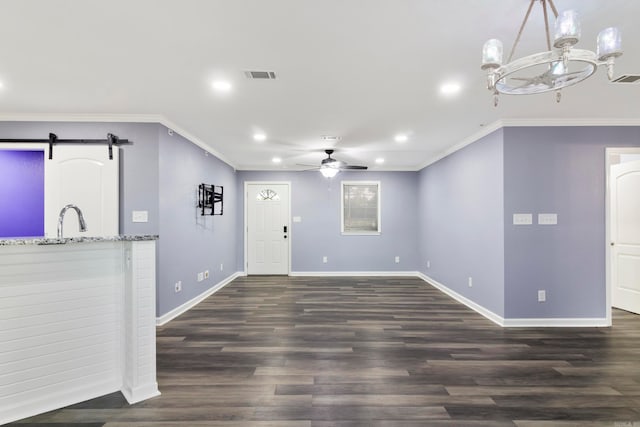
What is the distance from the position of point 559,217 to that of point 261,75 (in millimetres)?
3783

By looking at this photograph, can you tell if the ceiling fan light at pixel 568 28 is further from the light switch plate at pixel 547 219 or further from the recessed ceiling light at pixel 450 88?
the light switch plate at pixel 547 219

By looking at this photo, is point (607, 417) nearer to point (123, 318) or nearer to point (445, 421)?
point (445, 421)

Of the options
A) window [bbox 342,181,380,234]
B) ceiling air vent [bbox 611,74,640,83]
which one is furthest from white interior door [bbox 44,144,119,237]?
ceiling air vent [bbox 611,74,640,83]

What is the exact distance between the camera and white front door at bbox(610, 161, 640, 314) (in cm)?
407

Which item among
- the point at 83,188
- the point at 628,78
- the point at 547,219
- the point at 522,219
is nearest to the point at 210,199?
the point at 83,188

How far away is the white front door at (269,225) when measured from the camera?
6867 millimetres

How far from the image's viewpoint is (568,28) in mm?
1332

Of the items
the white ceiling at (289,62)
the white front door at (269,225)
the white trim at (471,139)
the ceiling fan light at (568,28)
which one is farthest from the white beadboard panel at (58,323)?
the white front door at (269,225)

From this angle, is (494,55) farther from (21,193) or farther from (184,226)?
(21,193)

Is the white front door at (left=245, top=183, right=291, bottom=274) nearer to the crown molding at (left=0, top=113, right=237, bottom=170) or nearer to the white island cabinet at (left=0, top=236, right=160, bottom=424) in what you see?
the crown molding at (left=0, top=113, right=237, bottom=170)

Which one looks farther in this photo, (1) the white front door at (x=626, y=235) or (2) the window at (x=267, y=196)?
(2) the window at (x=267, y=196)

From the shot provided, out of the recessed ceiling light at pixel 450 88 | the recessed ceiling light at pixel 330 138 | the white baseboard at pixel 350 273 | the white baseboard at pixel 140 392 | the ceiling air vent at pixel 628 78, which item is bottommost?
the white baseboard at pixel 350 273

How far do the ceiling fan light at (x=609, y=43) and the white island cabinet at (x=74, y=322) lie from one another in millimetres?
2849

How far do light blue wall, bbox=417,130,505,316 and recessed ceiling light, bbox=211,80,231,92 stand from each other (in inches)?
128
